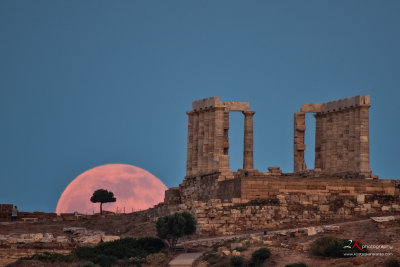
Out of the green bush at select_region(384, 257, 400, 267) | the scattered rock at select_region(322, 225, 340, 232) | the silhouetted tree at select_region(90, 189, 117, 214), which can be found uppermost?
the silhouetted tree at select_region(90, 189, 117, 214)

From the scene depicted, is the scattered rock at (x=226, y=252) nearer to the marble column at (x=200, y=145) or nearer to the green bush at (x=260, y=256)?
the green bush at (x=260, y=256)

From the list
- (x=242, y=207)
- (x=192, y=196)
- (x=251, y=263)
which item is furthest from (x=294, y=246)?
(x=192, y=196)

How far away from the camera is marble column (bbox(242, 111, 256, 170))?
69.6 m

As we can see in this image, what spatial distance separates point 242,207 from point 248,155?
12.1m

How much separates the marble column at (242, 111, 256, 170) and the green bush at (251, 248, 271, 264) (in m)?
22.3

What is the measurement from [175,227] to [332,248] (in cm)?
971

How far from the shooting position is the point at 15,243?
55.2m

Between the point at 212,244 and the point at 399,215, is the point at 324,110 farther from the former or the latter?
the point at 212,244

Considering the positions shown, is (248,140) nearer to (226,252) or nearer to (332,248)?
(226,252)

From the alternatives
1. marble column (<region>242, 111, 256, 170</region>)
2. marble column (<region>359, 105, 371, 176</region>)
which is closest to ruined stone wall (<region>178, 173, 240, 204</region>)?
marble column (<region>242, 111, 256, 170</region>)

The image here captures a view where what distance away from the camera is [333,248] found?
4634 cm

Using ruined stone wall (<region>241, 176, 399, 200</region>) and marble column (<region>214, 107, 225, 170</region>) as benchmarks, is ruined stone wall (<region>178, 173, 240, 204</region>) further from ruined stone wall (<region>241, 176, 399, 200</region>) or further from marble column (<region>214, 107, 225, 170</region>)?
marble column (<region>214, 107, 225, 170</region>)

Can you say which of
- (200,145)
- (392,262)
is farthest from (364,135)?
(392,262)

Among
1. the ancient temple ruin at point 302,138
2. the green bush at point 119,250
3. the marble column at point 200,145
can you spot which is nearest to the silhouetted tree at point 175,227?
the green bush at point 119,250
